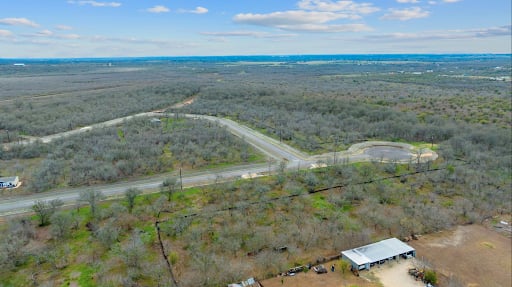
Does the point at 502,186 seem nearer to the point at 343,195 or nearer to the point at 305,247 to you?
the point at 343,195

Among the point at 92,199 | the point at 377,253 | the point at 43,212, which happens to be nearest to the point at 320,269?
the point at 377,253

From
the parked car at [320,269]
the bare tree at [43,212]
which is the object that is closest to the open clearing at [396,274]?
the parked car at [320,269]

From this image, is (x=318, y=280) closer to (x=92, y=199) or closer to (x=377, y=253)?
(x=377, y=253)

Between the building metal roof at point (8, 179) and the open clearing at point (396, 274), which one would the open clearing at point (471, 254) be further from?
the building metal roof at point (8, 179)

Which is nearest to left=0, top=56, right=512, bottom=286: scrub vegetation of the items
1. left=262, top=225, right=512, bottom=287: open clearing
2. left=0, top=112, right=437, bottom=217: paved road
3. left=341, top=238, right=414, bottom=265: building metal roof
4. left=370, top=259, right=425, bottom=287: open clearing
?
left=341, top=238, right=414, bottom=265: building metal roof

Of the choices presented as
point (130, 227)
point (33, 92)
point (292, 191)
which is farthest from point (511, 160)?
point (33, 92)

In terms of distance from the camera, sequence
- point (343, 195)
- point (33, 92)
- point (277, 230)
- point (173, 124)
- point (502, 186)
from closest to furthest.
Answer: point (277, 230) < point (343, 195) < point (502, 186) < point (173, 124) < point (33, 92)
